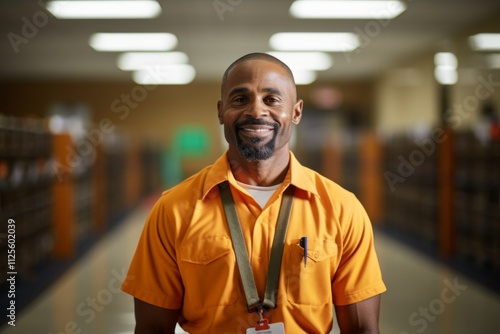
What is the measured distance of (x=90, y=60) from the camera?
549 inches

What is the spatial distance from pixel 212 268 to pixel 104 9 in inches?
304

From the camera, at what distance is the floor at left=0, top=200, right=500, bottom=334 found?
156 inches

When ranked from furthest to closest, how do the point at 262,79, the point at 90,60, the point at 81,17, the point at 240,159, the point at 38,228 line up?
the point at 90,60
the point at 81,17
the point at 38,228
the point at 240,159
the point at 262,79

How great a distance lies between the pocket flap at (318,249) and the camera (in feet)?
5.35

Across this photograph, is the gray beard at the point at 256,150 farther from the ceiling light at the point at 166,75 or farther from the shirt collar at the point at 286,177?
the ceiling light at the point at 166,75

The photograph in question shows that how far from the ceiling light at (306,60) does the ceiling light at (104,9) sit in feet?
A: 12.9

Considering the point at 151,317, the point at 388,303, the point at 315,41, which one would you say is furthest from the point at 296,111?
the point at 315,41

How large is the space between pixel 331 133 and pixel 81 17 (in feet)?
36.0

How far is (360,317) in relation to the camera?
171cm

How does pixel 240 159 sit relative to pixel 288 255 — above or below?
above

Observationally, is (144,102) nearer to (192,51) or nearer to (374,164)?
(192,51)

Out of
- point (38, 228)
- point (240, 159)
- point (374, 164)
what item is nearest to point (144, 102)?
point (374, 164)

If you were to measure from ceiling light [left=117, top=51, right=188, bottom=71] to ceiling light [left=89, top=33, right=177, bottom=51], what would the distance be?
62 cm

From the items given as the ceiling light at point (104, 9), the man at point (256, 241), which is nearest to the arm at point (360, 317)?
the man at point (256, 241)
